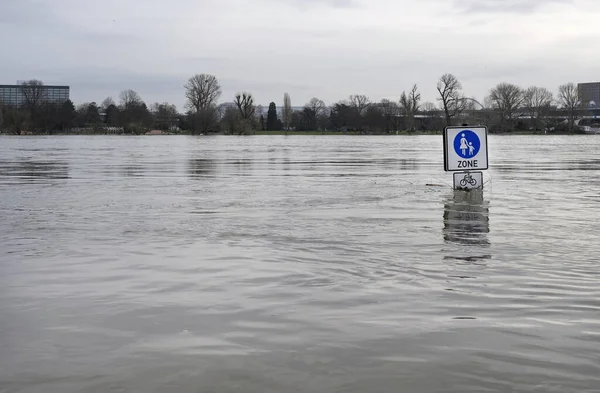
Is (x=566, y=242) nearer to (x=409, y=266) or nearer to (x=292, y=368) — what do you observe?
(x=409, y=266)

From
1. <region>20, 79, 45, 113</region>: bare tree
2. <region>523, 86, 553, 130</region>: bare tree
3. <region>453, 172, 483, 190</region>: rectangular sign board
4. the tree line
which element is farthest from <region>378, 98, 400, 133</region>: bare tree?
<region>453, 172, 483, 190</region>: rectangular sign board

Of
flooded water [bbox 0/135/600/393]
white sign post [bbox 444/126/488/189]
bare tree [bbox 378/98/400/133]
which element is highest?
bare tree [bbox 378/98/400/133]

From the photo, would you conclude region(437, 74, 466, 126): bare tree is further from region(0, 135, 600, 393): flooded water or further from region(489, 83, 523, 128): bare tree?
region(0, 135, 600, 393): flooded water

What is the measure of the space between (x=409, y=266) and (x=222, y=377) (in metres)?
3.44

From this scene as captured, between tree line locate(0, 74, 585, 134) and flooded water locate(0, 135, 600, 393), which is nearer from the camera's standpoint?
flooded water locate(0, 135, 600, 393)

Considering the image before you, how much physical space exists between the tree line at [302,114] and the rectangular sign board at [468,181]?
110 meters

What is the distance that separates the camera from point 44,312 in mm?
5332

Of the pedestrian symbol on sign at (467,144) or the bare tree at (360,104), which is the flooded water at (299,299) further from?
the bare tree at (360,104)

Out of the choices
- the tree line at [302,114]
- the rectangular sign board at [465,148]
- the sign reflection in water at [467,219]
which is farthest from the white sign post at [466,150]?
the tree line at [302,114]

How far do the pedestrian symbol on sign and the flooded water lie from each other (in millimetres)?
2656

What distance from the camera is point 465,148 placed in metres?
14.7

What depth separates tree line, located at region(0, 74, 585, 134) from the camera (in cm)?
13188

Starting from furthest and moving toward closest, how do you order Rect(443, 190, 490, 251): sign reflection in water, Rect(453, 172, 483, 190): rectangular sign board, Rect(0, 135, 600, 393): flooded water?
Rect(453, 172, 483, 190): rectangular sign board, Rect(443, 190, 490, 251): sign reflection in water, Rect(0, 135, 600, 393): flooded water

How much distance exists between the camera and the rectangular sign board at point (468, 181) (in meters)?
15.0
